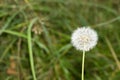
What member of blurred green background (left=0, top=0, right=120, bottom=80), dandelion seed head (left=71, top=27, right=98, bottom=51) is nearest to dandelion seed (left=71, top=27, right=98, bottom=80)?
dandelion seed head (left=71, top=27, right=98, bottom=51)

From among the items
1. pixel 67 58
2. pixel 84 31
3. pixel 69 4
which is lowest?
pixel 84 31

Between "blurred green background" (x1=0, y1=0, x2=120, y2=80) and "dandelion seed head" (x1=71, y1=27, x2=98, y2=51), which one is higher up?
"blurred green background" (x1=0, y1=0, x2=120, y2=80)

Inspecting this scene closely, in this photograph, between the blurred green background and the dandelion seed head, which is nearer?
the dandelion seed head

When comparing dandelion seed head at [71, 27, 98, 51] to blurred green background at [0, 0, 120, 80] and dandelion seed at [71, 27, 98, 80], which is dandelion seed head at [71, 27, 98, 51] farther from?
blurred green background at [0, 0, 120, 80]

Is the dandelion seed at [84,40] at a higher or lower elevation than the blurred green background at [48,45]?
lower

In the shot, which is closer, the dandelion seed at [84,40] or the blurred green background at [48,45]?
the dandelion seed at [84,40]

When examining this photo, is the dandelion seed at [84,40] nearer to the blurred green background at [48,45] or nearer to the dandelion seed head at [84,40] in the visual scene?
the dandelion seed head at [84,40]

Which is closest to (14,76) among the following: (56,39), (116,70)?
(56,39)

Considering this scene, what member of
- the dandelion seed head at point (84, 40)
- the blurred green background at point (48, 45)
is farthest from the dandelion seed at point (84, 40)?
the blurred green background at point (48, 45)

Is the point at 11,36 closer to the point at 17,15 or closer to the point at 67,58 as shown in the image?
the point at 17,15
